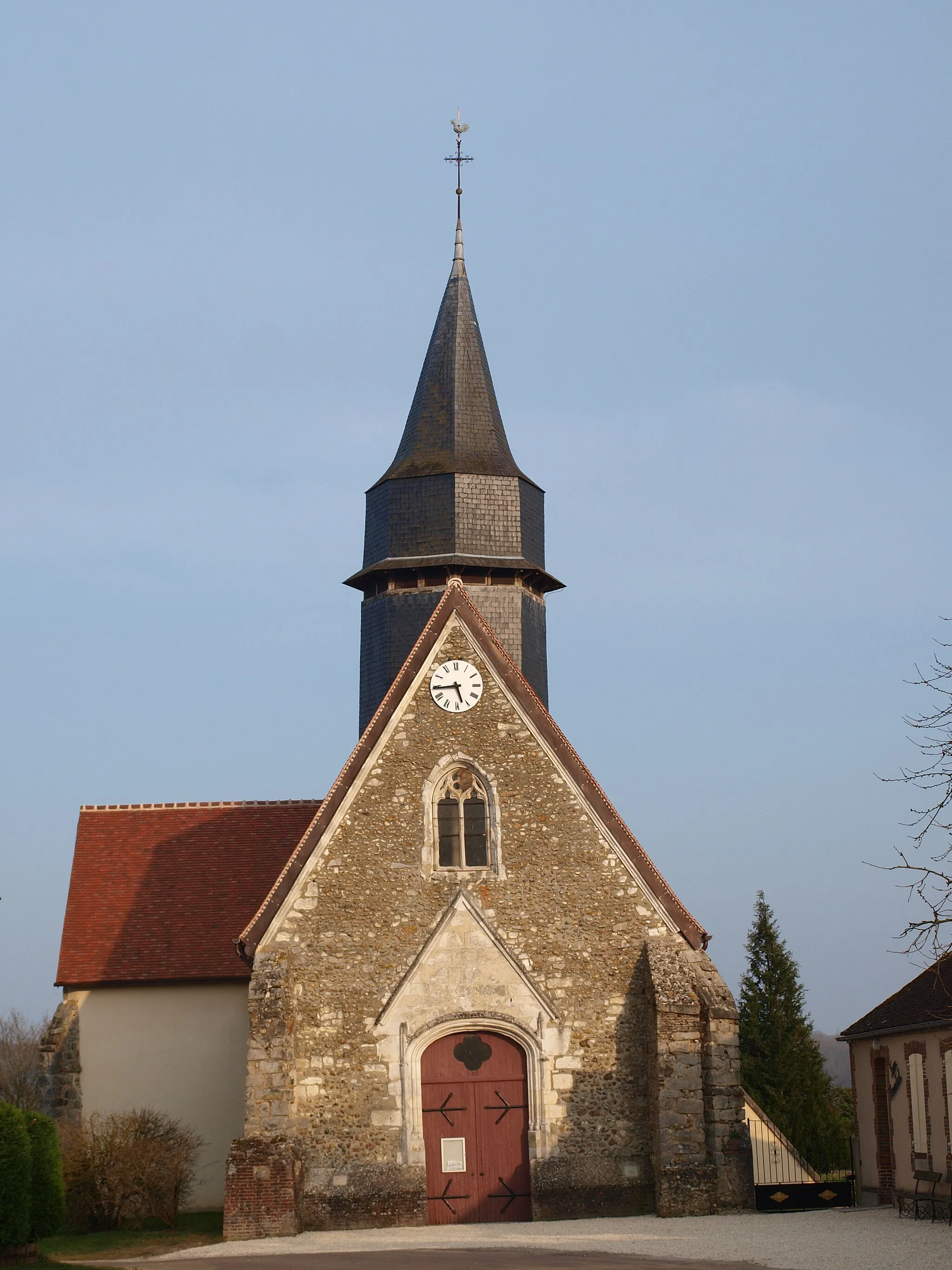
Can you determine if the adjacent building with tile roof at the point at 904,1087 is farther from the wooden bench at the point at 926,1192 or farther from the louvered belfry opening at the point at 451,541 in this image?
the louvered belfry opening at the point at 451,541

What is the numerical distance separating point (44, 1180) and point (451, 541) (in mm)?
13010

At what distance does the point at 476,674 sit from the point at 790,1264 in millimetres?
9750

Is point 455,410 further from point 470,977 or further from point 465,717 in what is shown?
point 470,977

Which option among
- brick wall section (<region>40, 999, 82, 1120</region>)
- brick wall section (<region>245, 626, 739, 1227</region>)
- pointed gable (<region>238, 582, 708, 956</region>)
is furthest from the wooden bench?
brick wall section (<region>40, 999, 82, 1120</region>)

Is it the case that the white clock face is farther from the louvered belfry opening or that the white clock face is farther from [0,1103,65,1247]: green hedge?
[0,1103,65,1247]: green hedge

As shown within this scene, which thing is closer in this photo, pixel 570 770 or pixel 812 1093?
pixel 570 770

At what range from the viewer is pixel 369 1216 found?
19.6m

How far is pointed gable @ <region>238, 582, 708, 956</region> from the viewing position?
68.1 ft

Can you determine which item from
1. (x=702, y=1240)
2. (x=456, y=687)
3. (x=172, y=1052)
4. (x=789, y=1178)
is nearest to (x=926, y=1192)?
(x=702, y=1240)

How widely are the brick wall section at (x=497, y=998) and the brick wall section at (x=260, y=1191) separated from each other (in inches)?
13.3

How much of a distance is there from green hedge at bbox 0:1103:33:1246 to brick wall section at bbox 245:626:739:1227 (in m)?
3.81

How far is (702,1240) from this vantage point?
55.0 ft

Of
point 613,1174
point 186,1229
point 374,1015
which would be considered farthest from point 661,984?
point 186,1229

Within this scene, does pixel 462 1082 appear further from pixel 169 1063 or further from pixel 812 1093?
pixel 812 1093
